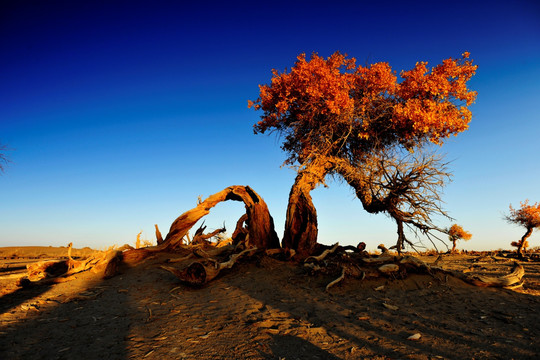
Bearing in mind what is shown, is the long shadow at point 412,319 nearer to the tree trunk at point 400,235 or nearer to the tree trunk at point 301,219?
the tree trunk at point 301,219

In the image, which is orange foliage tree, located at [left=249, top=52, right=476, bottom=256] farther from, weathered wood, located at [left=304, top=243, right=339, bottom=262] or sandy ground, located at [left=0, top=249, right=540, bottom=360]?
sandy ground, located at [left=0, top=249, right=540, bottom=360]

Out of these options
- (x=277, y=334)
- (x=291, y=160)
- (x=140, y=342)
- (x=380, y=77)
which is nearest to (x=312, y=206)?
(x=291, y=160)

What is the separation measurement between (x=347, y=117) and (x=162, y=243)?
29.9 ft

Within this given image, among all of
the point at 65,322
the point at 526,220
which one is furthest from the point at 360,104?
the point at 526,220

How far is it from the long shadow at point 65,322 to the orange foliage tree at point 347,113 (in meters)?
6.37

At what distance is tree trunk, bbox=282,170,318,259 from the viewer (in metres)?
11.2

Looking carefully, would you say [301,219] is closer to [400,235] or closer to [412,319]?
[400,235]

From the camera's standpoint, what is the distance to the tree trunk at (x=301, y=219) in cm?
1125

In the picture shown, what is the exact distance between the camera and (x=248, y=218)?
12.4 metres

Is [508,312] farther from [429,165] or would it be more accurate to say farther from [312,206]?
[312,206]

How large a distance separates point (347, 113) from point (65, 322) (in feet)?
33.8

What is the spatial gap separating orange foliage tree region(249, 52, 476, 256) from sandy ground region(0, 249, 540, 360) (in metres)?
3.55

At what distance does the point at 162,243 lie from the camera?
1288 cm

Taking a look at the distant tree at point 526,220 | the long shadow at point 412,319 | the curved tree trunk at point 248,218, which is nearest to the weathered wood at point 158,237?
the curved tree trunk at point 248,218
